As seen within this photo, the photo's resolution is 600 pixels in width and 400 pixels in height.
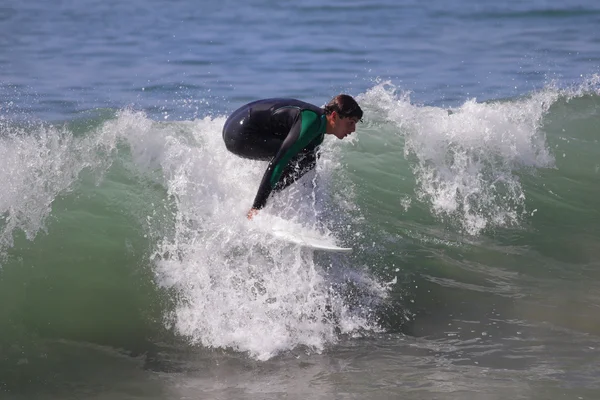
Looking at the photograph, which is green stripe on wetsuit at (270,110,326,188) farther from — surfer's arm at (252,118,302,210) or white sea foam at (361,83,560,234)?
white sea foam at (361,83,560,234)

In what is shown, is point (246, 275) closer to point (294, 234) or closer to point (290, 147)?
point (294, 234)

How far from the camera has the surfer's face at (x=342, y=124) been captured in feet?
19.8

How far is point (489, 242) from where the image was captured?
758 centimetres

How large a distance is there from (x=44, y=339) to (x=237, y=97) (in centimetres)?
785

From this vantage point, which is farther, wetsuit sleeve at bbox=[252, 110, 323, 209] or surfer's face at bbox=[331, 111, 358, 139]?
surfer's face at bbox=[331, 111, 358, 139]

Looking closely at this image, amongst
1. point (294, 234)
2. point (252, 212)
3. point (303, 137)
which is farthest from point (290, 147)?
point (294, 234)

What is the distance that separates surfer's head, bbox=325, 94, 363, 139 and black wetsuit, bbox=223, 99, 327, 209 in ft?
0.19

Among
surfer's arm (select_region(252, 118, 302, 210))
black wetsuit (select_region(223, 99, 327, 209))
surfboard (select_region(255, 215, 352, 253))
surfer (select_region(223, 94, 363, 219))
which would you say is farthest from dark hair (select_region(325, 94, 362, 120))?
surfboard (select_region(255, 215, 352, 253))

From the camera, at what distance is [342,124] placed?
6.06m

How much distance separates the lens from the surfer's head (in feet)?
19.7

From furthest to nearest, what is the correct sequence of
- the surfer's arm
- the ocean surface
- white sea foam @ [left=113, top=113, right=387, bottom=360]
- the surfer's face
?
1. the surfer's face
2. the surfer's arm
3. white sea foam @ [left=113, top=113, right=387, bottom=360]
4. the ocean surface

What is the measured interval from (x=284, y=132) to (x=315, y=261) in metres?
1.00

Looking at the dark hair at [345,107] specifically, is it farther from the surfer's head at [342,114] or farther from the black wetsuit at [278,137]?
the black wetsuit at [278,137]

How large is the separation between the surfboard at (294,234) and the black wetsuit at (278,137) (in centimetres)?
20
